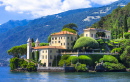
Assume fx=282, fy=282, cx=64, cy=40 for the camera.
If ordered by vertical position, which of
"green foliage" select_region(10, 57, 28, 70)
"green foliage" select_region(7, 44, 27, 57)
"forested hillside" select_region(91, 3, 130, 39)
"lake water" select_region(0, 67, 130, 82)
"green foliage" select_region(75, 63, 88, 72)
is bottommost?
"lake water" select_region(0, 67, 130, 82)

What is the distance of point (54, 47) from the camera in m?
101

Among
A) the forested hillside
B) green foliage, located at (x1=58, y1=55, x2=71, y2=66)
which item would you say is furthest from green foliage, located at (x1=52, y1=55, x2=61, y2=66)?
the forested hillside

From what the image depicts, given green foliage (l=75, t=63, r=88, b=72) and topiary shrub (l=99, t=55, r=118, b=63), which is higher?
topiary shrub (l=99, t=55, r=118, b=63)

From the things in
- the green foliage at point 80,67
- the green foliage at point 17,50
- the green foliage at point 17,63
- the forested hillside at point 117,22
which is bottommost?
the green foliage at point 80,67

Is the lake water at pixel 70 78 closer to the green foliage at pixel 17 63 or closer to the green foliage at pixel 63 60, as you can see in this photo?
the green foliage at pixel 63 60

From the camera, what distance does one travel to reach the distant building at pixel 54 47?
99.3 metres

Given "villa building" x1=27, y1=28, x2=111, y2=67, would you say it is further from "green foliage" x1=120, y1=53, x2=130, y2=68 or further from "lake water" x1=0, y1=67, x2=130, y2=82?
"lake water" x1=0, y1=67, x2=130, y2=82

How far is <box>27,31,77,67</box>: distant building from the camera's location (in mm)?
99319

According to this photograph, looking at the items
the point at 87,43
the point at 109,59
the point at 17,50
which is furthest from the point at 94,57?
the point at 17,50

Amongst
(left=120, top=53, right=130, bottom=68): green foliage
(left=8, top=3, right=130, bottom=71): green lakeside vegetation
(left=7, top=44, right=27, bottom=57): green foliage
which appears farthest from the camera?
(left=7, top=44, right=27, bottom=57): green foliage

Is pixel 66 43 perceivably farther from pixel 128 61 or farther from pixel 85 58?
pixel 128 61

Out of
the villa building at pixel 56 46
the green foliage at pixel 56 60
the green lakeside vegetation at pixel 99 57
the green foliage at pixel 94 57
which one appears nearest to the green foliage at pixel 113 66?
the green lakeside vegetation at pixel 99 57

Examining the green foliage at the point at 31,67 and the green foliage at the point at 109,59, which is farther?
the green foliage at the point at 31,67

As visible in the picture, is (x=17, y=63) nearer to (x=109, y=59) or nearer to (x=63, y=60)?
(x=63, y=60)
